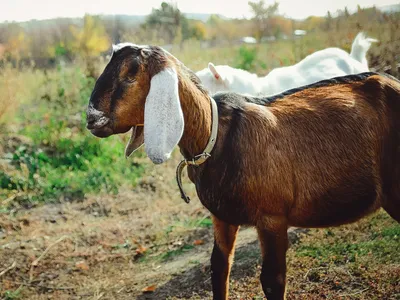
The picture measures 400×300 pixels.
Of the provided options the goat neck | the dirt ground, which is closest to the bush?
the dirt ground

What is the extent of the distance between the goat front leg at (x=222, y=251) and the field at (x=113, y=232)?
0.64 m

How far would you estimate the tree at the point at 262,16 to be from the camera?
13.5 m

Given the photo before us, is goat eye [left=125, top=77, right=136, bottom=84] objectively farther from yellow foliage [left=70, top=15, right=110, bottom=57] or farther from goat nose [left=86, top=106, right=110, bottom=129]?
yellow foliage [left=70, top=15, right=110, bottom=57]

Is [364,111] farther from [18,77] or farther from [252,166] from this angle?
[18,77]

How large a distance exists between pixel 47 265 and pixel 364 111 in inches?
135

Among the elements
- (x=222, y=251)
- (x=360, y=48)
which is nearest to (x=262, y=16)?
(x=360, y=48)

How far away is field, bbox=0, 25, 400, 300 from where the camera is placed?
3686mm

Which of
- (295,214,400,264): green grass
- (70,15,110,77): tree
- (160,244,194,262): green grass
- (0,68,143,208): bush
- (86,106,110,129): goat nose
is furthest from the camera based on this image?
(70,15,110,77): tree

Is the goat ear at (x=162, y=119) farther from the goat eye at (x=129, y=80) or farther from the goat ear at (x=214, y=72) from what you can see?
the goat ear at (x=214, y=72)

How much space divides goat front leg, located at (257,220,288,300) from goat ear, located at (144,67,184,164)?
682 mm

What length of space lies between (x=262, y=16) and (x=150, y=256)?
11.4 meters

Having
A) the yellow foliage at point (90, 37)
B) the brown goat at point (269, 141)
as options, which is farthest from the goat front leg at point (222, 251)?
the yellow foliage at point (90, 37)

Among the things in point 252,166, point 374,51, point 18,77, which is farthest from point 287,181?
point 374,51

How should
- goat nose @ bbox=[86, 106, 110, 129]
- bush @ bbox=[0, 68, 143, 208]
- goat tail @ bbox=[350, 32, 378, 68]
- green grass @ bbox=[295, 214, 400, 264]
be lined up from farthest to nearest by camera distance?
bush @ bbox=[0, 68, 143, 208] → goat tail @ bbox=[350, 32, 378, 68] → green grass @ bbox=[295, 214, 400, 264] → goat nose @ bbox=[86, 106, 110, 129]
